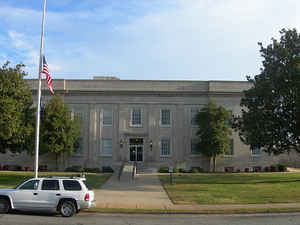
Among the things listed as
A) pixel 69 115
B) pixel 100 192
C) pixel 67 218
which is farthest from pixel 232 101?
pixel 67 218

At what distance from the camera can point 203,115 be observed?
3769 cm

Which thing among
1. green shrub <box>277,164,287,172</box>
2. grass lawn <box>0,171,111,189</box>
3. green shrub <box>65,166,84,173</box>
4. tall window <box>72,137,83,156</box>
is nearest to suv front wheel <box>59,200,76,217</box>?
grass lawn <box>0,171,111,189</box>

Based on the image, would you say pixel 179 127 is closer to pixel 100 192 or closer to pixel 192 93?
pixel 192 93

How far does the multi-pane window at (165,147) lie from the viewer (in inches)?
1577

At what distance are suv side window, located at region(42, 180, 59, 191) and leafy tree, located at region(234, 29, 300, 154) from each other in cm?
1793

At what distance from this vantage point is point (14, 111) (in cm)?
2261

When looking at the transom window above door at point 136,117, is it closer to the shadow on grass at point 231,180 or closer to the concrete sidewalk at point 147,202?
the shadow on grass at point 231,180

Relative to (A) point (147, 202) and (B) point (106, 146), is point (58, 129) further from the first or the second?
(A) point (147, 202)

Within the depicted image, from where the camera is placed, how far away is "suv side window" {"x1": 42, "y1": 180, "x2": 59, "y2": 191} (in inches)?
530

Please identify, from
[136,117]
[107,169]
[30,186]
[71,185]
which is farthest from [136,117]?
[30,186]

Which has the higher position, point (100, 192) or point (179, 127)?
point (179, 127)

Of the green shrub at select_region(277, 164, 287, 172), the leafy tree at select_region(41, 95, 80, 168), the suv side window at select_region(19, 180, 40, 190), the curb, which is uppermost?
the leafy tree at select_region(41, 95, 80, 168)

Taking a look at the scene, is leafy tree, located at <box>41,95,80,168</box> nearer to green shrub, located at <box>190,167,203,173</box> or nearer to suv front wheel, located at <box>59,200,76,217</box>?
green shrub, located at <box>190,167,203,173</box>

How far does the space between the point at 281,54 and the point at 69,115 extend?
24062 millimetres
